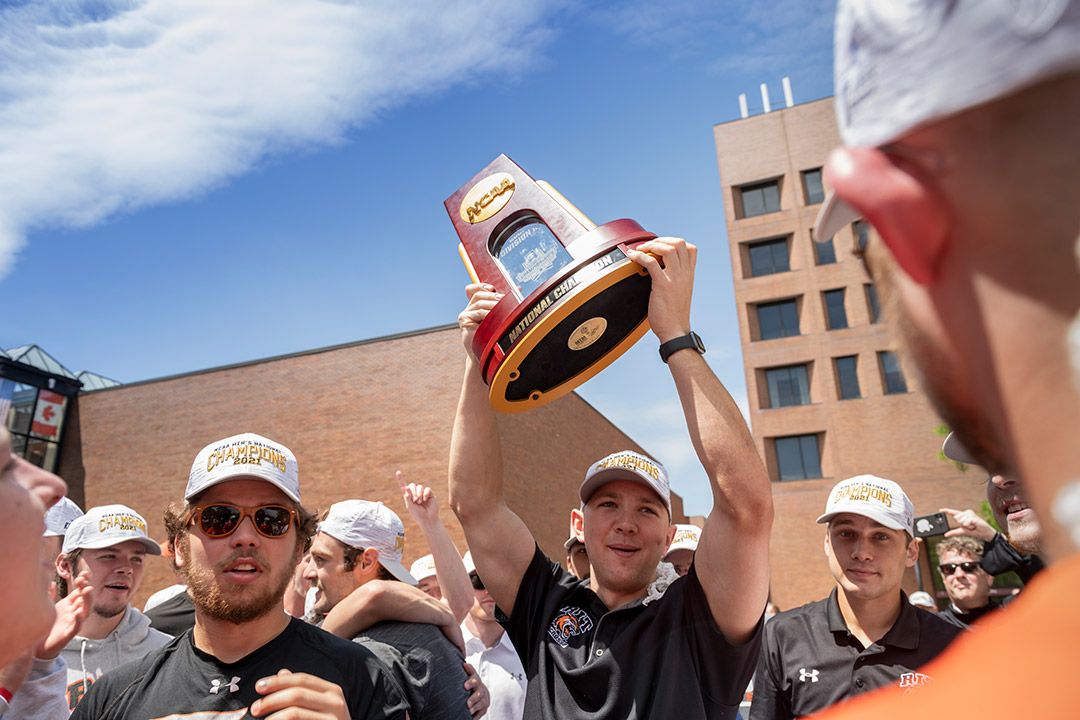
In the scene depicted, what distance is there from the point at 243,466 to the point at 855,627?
3048 millimetres

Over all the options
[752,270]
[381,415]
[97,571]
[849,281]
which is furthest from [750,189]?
[97,571]

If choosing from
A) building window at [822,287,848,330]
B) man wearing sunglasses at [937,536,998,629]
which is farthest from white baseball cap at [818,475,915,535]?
building window at [822,287,848,330]

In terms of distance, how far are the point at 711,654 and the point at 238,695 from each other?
1631mm

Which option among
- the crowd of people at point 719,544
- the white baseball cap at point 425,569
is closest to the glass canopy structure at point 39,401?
the white baseball cap at point 425,569

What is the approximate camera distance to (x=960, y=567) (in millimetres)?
5641

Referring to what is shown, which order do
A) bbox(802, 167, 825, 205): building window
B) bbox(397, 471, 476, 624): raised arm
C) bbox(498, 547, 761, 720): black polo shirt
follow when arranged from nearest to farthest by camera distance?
bbox(498, 547, 761, 720): black polo shirt → bbox(397, 471, 476, 624): raised arm → bbox(802, 167, 825, 205): building window

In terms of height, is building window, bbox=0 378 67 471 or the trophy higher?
building window, bbox=0 378 67 471

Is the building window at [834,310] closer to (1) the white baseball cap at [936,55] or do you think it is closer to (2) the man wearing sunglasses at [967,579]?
(2) the man wearing sunglasses at [967,579]

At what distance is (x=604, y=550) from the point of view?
3.23m

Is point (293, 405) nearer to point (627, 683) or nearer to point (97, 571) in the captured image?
point (97, 571)

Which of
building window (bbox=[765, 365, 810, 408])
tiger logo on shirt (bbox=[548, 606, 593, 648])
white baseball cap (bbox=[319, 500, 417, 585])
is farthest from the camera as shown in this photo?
building window (bbox=[765, 365, 810, 408])

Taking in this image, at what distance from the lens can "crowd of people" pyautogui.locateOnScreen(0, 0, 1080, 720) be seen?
66 centimetres

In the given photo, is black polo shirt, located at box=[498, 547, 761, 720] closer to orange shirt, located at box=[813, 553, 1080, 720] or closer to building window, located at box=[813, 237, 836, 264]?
orange shirt, located at box=[813, 553, 1080, 720]

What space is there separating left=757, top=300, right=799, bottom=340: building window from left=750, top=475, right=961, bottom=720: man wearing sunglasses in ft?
113
